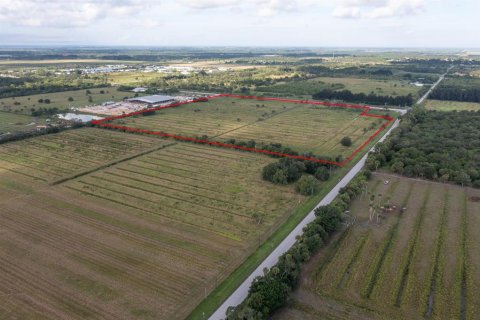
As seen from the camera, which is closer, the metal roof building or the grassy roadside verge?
the grassy roadside verge

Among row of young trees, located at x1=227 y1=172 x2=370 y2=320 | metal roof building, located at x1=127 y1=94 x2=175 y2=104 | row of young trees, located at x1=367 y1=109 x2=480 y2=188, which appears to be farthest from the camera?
metal roof building, located at x1=127 y1=94 x2=175 y2=104

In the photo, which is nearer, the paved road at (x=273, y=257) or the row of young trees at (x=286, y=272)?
→ the row of young trees at (x=286, y=272)

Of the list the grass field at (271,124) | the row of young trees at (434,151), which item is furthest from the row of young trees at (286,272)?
the grass field at (271,124)

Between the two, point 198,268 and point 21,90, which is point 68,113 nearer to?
point 21,90

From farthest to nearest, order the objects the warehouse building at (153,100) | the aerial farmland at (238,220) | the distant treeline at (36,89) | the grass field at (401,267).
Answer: the distant treeline at (36,89) → the warehouse building at (153,100) → the aerial farmland at (238,220) → the grass field at (401,267)

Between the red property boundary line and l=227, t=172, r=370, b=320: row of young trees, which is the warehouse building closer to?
the red property boundary line

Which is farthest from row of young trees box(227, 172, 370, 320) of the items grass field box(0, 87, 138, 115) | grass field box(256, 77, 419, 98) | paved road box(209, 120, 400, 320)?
grass field box(256, 77, 419, 98)

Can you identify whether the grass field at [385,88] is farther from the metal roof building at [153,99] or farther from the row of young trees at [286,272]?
the row of young trees at [286,272]

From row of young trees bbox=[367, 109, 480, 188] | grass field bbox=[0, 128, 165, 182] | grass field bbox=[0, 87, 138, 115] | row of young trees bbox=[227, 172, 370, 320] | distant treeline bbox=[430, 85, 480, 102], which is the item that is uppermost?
distant treeline bbox=[430, 85, 480, 102]

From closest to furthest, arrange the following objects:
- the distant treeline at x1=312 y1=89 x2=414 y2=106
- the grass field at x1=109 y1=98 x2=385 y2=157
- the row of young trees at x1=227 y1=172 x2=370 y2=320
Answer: the row of young trees at x1=227 y1=172 x2=370 y2=320 → the grass field at x1=109 y1=98 x2=385 y2=157 → the distant treeline at x1=312 y1=89 x2=414 y2=106
